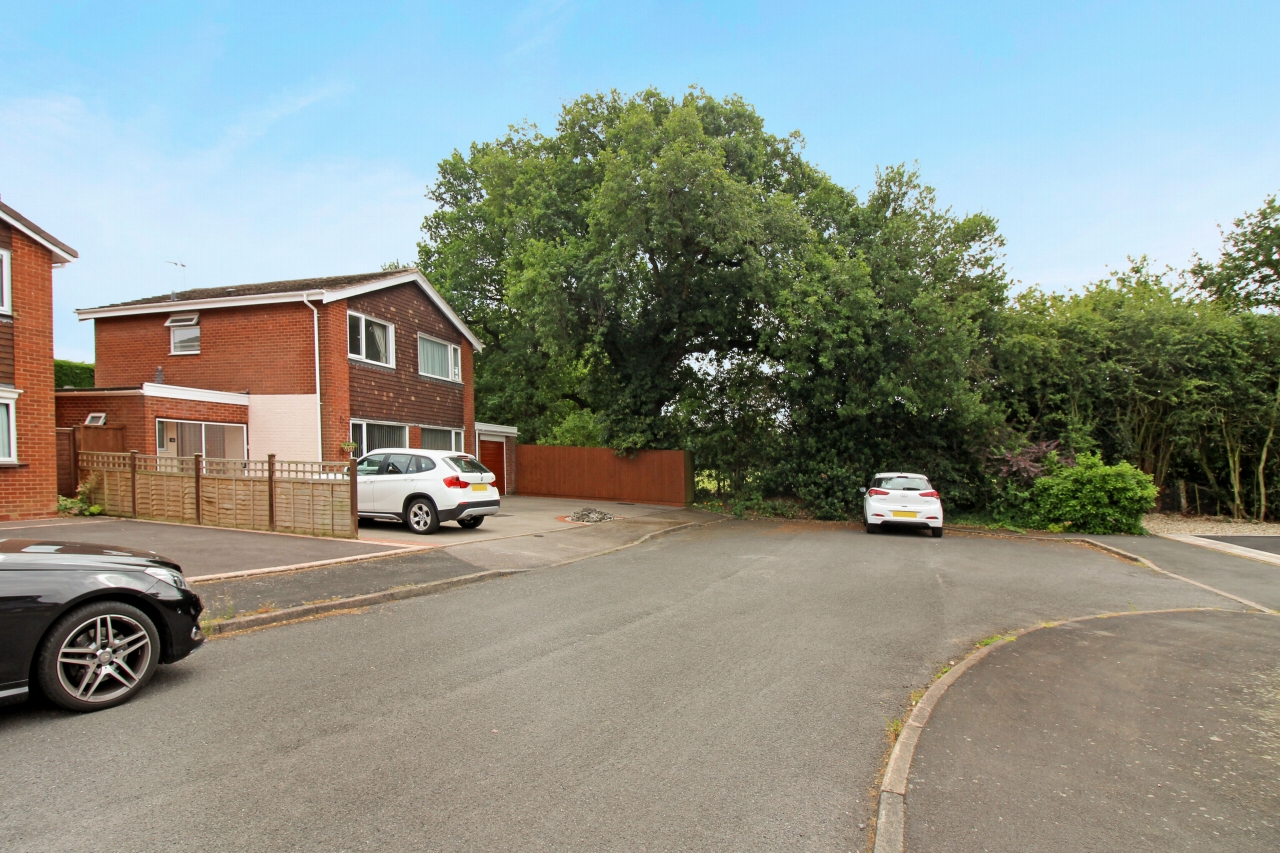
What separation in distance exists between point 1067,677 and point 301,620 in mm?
6625

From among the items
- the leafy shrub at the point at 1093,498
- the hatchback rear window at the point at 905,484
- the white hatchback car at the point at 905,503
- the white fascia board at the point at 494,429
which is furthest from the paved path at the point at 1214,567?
the white fascia board at the point at 494,429

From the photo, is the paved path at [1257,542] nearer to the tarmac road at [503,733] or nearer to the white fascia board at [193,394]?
the tarmac road at [503,733]

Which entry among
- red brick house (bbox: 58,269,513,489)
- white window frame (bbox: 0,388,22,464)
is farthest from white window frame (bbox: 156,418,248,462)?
white window frame (bbox: 0,388,22,464)

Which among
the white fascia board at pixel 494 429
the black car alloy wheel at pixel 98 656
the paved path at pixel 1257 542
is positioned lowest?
the paved path at pixel 1257 542

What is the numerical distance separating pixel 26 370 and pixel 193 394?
11.2ft

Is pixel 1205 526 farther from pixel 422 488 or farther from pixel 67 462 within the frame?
pixel 67 462

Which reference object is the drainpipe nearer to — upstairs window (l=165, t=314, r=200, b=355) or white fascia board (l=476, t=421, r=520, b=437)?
upstairs window (l=165, t=314, r=200, b=355)

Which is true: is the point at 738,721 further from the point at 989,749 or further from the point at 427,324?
the point at 427,324

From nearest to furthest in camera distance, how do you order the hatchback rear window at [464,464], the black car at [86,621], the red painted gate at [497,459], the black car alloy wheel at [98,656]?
the black car at [86,621], the black car alloy wheel at [98,656], the hatchback rear window at [464,464], the red painted gate at [497,459]

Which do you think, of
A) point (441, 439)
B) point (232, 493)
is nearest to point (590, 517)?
point (441, 439)

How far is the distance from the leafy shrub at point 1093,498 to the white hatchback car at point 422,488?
14.0 m

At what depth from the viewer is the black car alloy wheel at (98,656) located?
14.9ft

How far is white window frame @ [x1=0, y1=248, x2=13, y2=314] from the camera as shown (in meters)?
13.5

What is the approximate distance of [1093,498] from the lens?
60.6ft
